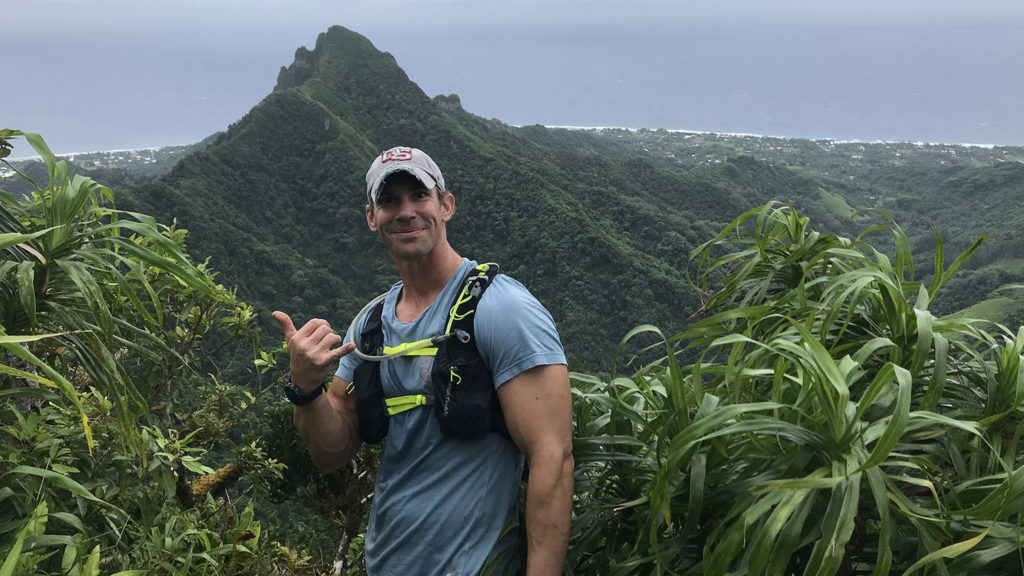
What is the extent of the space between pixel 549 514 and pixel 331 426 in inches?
22.4

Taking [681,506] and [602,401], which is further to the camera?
[602,401]

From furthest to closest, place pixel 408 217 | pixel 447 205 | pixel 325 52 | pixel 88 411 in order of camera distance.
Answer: pixel 325 52, pixel 88 411, pixel 447 205, pixel 408 217

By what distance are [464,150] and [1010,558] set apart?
45.7 m

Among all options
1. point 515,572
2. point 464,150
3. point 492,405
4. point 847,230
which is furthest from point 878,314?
point 847,230

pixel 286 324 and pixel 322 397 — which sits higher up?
pixel 286 324

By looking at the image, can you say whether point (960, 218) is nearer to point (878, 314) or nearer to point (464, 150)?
point (464, 150)

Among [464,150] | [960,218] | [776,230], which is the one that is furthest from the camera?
[960,218]

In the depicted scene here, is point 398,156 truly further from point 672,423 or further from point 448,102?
point 448,102

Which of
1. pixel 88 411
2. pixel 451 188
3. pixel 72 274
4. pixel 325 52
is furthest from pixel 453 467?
pixel 325 52

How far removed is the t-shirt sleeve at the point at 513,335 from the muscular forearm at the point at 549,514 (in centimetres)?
18

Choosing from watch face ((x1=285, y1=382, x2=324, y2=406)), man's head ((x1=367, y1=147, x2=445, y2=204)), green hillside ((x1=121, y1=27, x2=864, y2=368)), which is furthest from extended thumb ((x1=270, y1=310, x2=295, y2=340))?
green hillside ((x1=121, y1=27, x2=864, y2=368))

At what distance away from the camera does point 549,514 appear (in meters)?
1.27

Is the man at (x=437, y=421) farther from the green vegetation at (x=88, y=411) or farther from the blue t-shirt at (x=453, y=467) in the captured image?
the green vegetation at (x=88, y=411)

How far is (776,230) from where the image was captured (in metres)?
1.71
